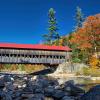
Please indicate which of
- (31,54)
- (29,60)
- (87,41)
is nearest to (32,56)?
(31,54)

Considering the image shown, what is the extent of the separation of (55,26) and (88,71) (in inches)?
1160

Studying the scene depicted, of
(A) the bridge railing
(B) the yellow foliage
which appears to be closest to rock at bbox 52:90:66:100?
(A) the bridge railing

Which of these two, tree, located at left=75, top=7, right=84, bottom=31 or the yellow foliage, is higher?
tree, located at left=75, top=7, right=84, bottom=31

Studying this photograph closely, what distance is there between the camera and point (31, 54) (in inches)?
1866

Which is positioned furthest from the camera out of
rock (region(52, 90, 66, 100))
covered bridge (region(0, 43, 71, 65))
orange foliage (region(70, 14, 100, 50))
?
orange foliage (region(70, 14, 100, 50))

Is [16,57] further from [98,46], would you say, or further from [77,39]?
[98,46]

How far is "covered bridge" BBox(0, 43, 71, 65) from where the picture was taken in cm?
4641

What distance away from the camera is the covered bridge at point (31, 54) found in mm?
46406

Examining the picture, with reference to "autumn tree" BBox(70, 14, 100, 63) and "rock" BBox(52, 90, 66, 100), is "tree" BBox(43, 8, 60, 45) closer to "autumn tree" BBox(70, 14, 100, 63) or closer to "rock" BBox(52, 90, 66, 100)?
"autumn tree" BBox(70, 14, 100, 63)

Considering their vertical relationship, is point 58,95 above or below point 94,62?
below

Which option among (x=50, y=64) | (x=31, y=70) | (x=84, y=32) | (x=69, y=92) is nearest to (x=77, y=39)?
(x=84, y=32)

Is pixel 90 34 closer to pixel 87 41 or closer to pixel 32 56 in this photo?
pixel 87 41

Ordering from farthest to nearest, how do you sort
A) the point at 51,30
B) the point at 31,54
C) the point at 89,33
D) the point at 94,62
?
the point at 51,30
the point at 89,33
the point at 94,62
the point at 31,54

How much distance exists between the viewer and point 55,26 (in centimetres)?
7162
